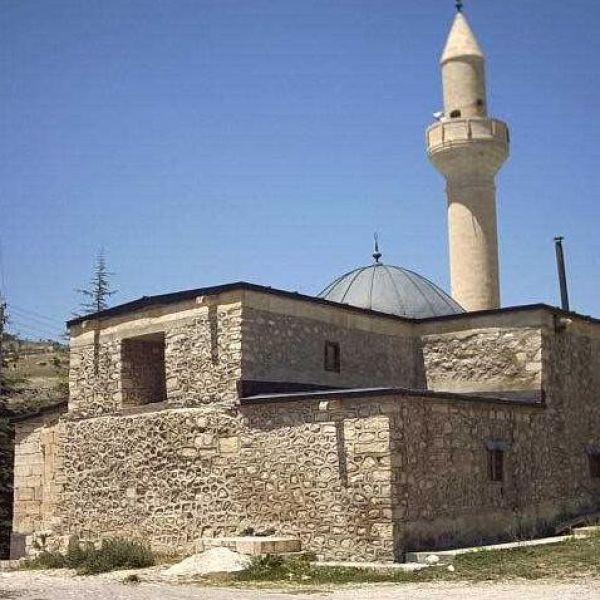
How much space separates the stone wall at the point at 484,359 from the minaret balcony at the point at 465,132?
800cm

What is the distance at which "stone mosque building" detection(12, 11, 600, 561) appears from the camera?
13.2 meters

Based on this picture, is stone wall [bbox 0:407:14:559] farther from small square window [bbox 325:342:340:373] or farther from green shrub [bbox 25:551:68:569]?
small square window [bbox 325:342:340:373]

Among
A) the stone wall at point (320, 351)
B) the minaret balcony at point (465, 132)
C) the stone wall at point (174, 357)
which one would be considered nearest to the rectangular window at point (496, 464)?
the stone wall at point (320, 351)

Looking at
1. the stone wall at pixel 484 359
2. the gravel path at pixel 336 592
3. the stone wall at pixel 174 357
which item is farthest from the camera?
the stone wall at pixel 484 359

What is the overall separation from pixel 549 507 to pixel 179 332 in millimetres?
7750

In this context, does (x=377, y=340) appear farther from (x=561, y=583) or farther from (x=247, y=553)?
(x=561, y=583)

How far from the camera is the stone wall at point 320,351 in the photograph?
49.5 ft

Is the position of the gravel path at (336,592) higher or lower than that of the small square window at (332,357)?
lower

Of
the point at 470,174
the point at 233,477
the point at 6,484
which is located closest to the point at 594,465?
the point at 233,477

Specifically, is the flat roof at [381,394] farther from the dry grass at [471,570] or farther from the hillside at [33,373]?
the hillside at [33,373]

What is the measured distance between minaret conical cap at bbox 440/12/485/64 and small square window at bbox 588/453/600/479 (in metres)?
12.7

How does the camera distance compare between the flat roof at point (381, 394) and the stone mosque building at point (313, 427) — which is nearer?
the flat roof at point (381, 394)

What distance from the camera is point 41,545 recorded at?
674 inches

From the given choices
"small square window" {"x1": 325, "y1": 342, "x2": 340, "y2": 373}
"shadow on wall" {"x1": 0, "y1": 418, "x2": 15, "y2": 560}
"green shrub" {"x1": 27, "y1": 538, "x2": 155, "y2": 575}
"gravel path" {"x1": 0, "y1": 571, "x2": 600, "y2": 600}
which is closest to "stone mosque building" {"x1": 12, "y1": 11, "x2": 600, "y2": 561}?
"small square window" {"x1": 325, "y1": 342, "x2": 340, "y2": 373}
